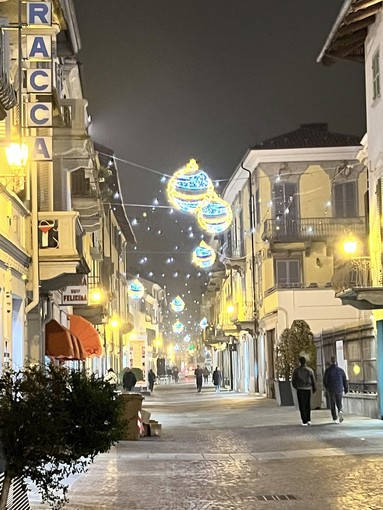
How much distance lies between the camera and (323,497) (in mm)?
12211

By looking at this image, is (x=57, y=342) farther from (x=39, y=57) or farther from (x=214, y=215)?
(x=39, y=57)

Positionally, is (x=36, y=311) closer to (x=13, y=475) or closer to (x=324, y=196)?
(x=13, y=475)

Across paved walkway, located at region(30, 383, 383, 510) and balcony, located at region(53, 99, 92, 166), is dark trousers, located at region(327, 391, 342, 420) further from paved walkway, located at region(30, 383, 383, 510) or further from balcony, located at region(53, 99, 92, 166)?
balcony, located at region(53, 99, 92, 166)

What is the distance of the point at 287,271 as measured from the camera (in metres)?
45.2

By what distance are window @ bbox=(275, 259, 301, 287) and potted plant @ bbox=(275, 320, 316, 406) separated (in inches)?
341

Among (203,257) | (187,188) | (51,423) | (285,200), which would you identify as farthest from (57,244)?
(285,200)

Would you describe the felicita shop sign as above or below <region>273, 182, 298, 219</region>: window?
below

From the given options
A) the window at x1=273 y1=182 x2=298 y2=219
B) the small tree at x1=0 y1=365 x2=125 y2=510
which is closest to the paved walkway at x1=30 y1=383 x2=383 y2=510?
the small tree at x1=0 y1=365 x2=125 y2=510

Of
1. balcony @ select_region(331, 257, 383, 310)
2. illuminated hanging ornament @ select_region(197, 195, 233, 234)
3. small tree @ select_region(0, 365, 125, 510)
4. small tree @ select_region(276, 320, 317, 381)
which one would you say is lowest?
small tree @ select_region(0, 365, 125, 510)

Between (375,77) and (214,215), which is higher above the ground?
(375,77)

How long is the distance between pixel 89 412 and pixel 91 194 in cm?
2007

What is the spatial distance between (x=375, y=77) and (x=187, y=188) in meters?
5.86

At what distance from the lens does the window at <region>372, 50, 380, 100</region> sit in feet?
85.1

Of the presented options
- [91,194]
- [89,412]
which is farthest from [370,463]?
[91,194]
